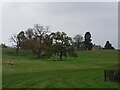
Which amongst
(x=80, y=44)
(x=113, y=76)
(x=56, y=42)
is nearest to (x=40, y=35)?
(x=56, y=42)

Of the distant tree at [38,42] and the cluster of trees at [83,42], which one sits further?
the cluster of trees at [83,42]

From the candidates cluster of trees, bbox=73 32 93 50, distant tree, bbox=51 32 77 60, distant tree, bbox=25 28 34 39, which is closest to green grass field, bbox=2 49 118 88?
distant tree, bbox=51 32 77 60

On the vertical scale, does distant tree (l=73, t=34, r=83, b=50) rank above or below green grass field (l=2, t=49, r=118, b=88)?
above

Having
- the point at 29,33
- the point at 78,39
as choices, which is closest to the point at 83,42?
the point at 78,39

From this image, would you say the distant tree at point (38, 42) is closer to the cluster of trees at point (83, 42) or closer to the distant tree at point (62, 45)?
the distant tree at point (62, 45)

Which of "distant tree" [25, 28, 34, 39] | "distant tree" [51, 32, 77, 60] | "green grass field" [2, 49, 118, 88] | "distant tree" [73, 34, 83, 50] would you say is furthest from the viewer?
"distant tree" [73, 34, 83, 50]

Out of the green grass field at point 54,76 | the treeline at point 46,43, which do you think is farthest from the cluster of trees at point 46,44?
the green grass field at point 54,76

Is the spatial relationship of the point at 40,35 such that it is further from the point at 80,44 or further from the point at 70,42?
the point at 80,44

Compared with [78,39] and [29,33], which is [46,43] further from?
[78,39]

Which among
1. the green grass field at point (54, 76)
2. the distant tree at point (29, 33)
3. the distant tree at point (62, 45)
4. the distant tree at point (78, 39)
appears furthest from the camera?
the distant tree at point (78, 39)

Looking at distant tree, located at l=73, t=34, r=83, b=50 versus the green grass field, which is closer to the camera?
the green grass field

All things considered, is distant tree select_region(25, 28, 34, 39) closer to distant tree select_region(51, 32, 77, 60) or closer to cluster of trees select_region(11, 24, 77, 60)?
cluster of trees select_region(11, 24, 77, 60)

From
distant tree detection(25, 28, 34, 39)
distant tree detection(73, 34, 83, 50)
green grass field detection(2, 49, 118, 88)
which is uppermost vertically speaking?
distant tree detection(25, 28, 34, 39)

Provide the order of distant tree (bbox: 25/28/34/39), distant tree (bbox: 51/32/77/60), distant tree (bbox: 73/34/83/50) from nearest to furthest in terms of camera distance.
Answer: distant tree (bbox: 51/32/77/60)
distant tree (bbox: 25/28/34/39)
distant tree (bbox: 73/34/83/50)
